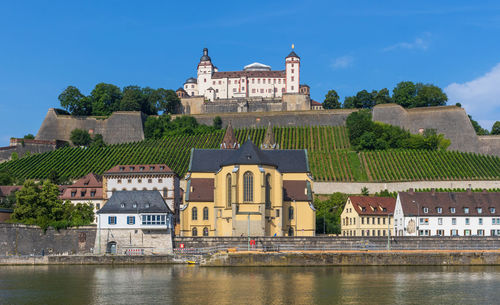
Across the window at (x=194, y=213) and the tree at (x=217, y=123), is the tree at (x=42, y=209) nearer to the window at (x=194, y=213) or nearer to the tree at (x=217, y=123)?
the window at (x=194, y=213)

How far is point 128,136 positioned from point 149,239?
8301 centimetres

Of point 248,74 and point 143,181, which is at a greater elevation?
point 248,74

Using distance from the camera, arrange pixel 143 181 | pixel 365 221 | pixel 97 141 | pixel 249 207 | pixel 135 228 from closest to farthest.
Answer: pixel 135 228 < pixel 249 207 < pixel 365 221 < pixel 143 181 < pixel 97 141

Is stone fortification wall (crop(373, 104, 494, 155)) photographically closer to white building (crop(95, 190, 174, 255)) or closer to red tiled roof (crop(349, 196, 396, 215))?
red tiled roof (crop(349, 196, 396, 215))

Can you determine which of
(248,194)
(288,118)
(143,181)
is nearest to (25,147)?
(288,118)

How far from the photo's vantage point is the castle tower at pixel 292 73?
176600 millimetres

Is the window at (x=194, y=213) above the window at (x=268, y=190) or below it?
below

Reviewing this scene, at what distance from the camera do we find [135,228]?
227 ft

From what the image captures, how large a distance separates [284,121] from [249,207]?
3190 inches

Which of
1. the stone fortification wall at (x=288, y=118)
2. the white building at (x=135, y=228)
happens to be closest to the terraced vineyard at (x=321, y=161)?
the stone fortification wall at (x=288, y=118)

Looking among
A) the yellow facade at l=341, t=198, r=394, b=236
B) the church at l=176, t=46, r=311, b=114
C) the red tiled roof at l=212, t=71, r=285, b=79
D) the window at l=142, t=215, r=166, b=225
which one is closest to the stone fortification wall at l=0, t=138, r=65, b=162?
the church at l=176, t=46, r=311, b=114

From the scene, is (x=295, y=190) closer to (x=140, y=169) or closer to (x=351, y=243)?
(x=351, y=243)

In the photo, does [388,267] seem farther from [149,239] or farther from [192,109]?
[192,109]

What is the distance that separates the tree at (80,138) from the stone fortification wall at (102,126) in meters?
4.25
